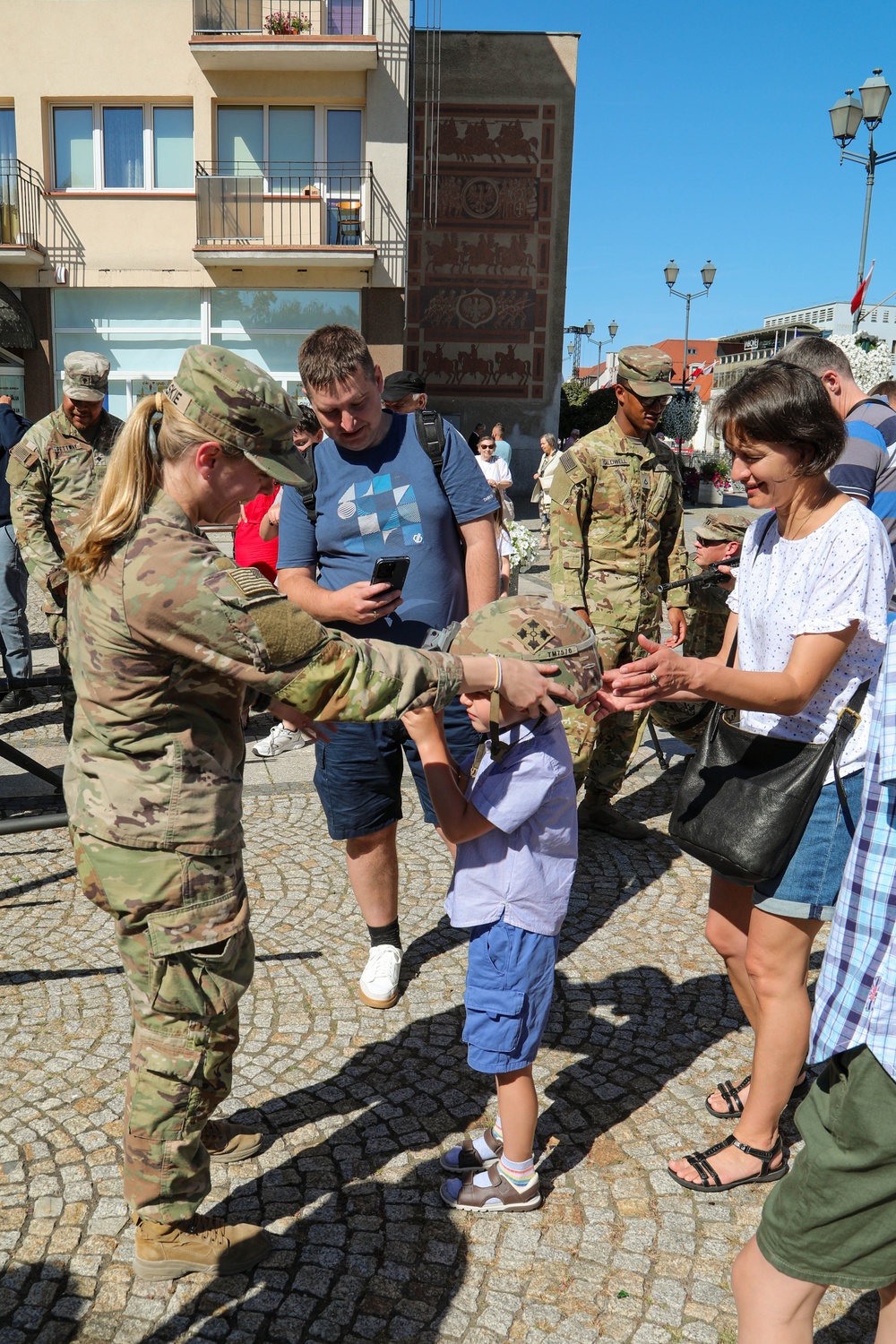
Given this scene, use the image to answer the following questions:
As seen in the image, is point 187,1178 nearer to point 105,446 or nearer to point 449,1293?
point 449,1293

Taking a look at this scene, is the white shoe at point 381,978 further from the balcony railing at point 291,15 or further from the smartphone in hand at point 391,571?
the balcony railing at point 291,15

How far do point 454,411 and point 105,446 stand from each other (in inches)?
852

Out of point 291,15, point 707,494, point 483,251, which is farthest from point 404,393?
point 707,494

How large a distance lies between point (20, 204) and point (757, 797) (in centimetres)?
2124

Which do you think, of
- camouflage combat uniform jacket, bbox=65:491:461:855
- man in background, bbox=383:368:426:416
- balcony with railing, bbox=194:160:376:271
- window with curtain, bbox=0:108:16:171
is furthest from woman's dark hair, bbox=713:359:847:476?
window with curtain, bbox=0:108:16:171

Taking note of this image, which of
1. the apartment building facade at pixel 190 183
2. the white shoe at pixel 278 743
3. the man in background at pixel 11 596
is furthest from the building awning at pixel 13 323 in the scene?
the white shoe at pixel 278 743

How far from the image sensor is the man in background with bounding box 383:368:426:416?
6594 mm

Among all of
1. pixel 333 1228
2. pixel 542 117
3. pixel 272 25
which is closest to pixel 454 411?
pixel 542 117

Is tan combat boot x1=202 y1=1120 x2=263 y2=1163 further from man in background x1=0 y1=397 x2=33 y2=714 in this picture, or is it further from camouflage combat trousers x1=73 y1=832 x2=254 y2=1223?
man in background x1=0 y1=397 x2=33 y2=714

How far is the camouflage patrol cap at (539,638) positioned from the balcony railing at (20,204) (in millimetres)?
20332

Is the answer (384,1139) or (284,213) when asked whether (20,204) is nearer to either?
(284,213)

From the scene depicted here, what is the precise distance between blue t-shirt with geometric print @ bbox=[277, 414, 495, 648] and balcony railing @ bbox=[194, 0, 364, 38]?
19228 millimetres

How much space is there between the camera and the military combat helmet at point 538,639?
98.3 inches

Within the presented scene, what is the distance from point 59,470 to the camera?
6.27 metres
